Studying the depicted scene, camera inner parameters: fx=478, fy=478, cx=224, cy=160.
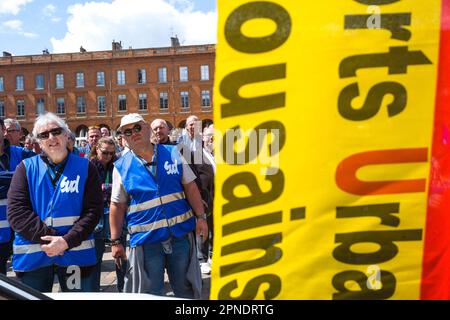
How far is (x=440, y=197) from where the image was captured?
5.24 feet

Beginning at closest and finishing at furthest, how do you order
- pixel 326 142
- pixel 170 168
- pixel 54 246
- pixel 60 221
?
pixel 326 142, pixel 54 246, pixel 60 221, pixel 170 168

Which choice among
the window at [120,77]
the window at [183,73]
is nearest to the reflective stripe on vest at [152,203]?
the window at [183,73]

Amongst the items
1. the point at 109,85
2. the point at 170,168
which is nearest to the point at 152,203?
the point at 170,168

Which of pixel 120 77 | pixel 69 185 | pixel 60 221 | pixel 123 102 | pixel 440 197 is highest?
pixel 120 77

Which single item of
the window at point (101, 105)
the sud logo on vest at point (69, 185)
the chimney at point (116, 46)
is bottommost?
the window at point (101, 105)

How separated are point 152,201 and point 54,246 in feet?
2.31

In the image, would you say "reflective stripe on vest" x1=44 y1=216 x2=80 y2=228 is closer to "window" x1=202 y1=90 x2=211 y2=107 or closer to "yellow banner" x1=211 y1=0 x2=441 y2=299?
"yellow banner" x1=211 y1=0 x2=441 y2=299

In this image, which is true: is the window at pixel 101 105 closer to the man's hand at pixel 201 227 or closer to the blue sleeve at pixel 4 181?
the blue sleeve at pixel 4 181

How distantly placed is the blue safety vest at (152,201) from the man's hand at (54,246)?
51 centimetres

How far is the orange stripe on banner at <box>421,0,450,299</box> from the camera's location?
62.0 inches

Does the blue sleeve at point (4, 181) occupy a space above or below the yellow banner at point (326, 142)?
below

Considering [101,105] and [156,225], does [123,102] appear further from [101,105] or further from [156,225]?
[156,225]

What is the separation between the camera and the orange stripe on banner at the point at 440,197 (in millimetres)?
1574

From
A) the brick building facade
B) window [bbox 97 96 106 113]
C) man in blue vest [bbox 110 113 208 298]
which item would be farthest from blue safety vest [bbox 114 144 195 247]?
window [bbox 97 96 106 113]
